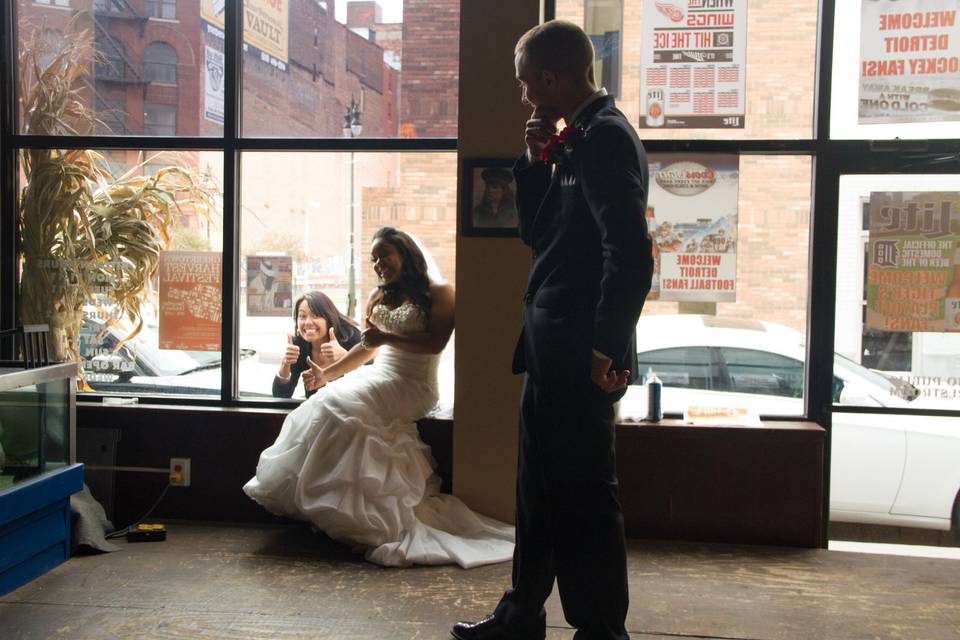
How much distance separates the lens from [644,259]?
2111 millimetres

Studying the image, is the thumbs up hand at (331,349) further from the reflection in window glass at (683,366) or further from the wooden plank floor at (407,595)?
the reflection in window glass at (683,366)

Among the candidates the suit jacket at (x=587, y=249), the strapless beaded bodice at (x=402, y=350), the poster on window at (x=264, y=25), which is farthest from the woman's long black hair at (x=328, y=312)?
the suit jacket at (x=587, y=249)

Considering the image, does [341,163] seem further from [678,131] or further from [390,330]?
[678,131]

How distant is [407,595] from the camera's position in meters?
3.12

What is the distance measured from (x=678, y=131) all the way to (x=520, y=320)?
1107mm

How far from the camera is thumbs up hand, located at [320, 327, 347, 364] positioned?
4078mm

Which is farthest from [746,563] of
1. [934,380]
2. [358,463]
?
[358,463]

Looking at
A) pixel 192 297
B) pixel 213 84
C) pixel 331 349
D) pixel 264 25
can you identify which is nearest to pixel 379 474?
pixel 331 349

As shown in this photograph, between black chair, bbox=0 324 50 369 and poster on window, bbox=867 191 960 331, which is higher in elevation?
poster on window, bbox=867 191 960 331

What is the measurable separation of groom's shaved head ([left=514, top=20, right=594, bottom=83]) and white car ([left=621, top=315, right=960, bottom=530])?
1.83 m

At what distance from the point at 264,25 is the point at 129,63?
69cm

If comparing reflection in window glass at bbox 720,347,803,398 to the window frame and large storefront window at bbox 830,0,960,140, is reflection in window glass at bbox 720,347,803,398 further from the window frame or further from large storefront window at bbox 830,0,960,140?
large storefront window at bbox 830,0,960,140

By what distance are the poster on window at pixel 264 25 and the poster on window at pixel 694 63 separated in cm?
166

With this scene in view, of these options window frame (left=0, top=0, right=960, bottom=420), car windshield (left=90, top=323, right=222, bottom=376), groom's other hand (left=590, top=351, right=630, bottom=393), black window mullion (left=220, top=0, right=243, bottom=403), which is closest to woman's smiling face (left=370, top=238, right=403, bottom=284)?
window frame (left=0, top=0, right=960, bottom=420)
